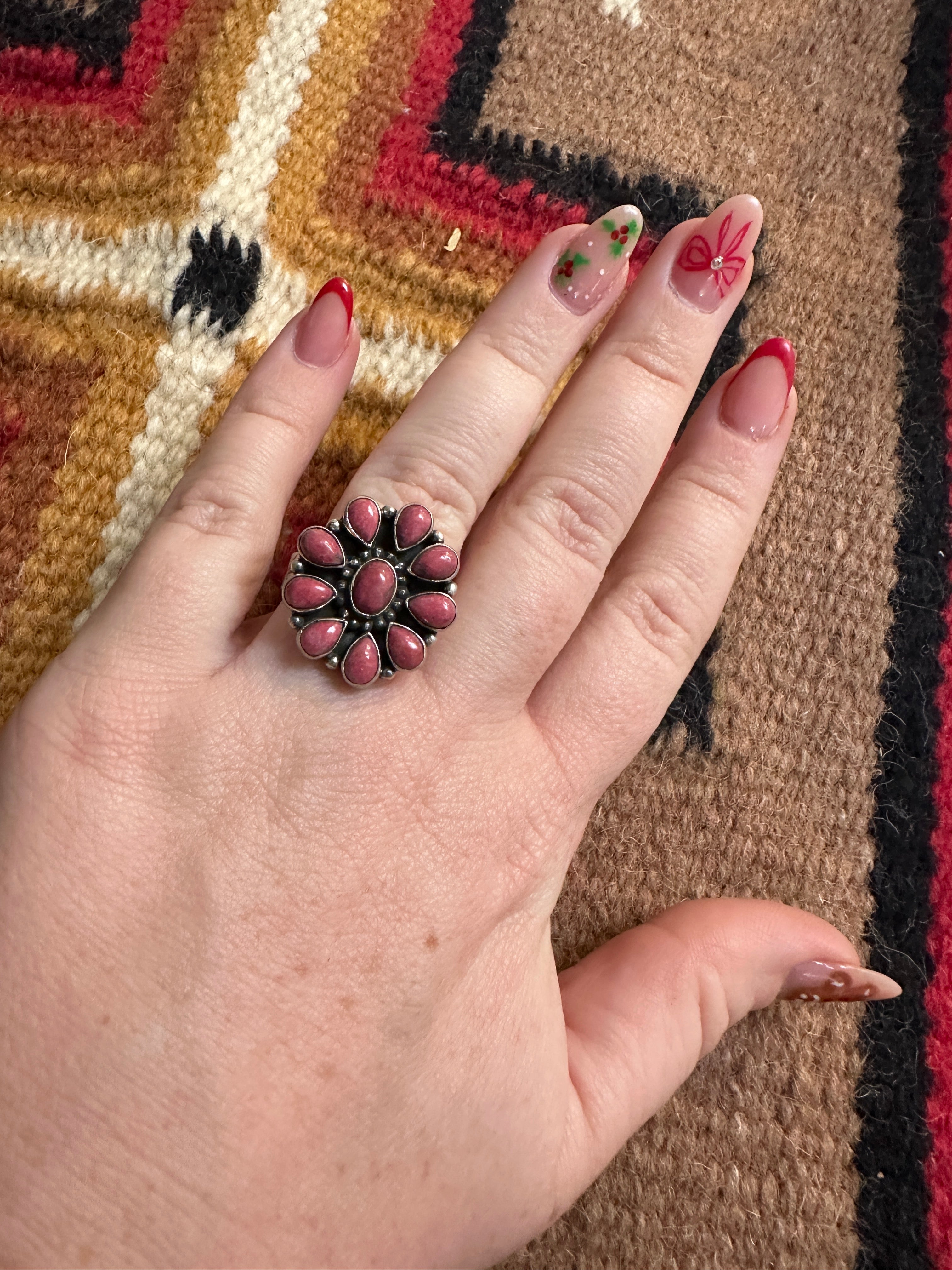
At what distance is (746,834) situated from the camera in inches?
33.3

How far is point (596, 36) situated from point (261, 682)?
724 millimetres

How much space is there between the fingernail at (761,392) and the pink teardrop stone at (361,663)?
0.34 m

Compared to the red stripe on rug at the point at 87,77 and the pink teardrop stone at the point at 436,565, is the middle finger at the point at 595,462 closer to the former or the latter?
the pink teardrop stone at the point at 436,565

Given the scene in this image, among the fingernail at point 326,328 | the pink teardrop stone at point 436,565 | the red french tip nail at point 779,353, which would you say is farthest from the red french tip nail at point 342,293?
the red french tip nail at point 779,353

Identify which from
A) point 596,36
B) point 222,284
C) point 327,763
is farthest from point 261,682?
point 596,36

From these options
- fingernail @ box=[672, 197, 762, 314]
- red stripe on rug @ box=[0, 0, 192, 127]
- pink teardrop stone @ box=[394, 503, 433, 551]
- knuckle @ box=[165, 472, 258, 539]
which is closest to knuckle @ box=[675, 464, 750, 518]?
fingernail @ box=[672, 197, 762, 314]

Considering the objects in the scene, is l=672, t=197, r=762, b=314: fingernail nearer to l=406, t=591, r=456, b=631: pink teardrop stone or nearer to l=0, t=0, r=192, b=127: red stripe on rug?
l=406, t=591, r=456, b=631: pink teardrop stone

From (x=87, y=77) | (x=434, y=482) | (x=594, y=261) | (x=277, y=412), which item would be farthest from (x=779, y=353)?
(x=87, y=77)

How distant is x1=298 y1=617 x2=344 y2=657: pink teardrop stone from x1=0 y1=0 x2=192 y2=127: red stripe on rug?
573 mm

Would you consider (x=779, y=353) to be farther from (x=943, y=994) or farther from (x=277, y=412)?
(x=943, y=994)

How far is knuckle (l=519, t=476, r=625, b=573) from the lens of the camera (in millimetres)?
737

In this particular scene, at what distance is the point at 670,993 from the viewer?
2.32ft

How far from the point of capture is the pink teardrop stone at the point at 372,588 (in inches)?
25.7

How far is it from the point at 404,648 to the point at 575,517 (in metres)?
0.18
